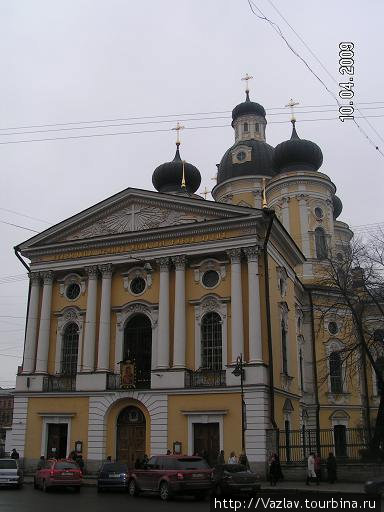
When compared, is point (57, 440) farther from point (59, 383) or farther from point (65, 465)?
point (65, 465)

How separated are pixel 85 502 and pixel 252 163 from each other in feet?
116

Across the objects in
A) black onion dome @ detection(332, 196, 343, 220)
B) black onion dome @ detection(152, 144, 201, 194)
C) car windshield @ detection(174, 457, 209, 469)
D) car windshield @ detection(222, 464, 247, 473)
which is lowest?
car windshield @ detection(222, 464, 247, 473)

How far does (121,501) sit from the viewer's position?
18.9 m

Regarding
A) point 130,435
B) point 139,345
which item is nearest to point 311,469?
point 130,435

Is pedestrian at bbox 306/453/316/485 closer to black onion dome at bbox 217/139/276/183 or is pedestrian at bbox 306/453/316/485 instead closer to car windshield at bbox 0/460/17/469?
car windshield at bbox 0/460/17/469

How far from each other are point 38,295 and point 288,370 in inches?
563

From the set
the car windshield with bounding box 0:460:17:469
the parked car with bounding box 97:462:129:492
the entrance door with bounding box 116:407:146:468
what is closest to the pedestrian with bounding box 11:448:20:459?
the entrance door with bounding box 116:407:146:468

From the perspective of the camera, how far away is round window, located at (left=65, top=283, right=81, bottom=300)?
112 ft

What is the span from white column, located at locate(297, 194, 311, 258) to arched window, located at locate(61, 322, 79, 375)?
1843 centimetres

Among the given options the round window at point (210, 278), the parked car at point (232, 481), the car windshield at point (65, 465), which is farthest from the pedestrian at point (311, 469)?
the round window at point (210, 278)

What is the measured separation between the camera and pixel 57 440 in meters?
31.8

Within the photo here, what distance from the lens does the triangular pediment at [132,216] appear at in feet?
103

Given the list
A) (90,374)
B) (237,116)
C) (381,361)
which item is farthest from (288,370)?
(237,116)

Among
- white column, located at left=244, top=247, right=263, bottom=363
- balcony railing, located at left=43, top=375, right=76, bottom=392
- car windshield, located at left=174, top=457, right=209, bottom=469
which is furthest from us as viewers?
balcony railing, located at left=43, top=375, right=76, bottom=392
